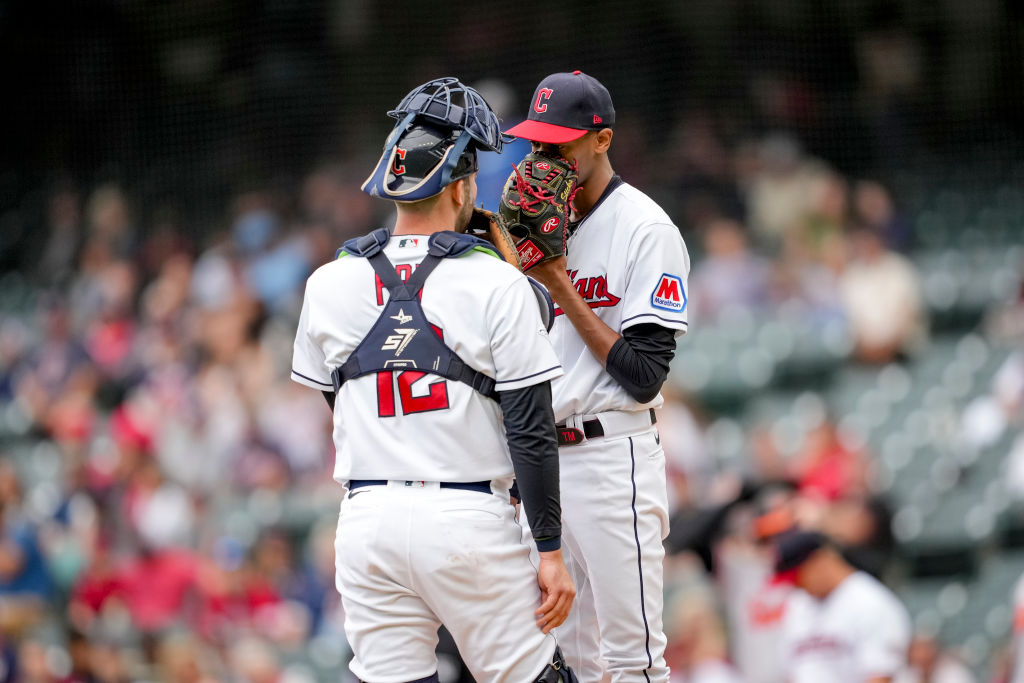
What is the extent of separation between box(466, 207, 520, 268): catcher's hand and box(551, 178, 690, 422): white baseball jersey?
14.7 inches

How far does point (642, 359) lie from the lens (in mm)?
3250

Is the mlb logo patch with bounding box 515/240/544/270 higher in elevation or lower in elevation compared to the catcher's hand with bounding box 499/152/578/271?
lower

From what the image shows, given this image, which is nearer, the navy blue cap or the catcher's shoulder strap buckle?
the catcher's shoulder strap buckle

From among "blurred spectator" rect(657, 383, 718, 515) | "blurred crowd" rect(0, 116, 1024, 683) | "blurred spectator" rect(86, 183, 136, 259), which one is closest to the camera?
"blurred crowd" rect(0, 116, 1024, 683)

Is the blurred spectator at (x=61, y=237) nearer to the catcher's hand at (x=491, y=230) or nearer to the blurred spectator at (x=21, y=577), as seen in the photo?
the blurred spectator at (x=21, y=577)

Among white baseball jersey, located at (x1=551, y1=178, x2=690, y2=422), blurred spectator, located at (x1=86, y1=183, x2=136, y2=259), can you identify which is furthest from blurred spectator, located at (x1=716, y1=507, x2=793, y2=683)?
blurred spectator, located at (x1=86, y1=183, x2=136, y2=259)

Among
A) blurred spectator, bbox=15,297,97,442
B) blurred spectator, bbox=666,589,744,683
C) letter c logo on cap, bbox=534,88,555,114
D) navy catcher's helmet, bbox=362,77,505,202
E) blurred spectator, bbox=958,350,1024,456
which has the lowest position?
blurred spectator, bbox=666,589,744,683

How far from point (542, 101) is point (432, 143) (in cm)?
59

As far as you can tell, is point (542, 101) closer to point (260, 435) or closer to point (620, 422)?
point (620, 422)

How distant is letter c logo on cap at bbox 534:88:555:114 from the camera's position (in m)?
3.33

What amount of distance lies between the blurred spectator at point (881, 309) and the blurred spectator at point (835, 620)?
14.0 ft

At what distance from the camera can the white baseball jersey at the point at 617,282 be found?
3283mm

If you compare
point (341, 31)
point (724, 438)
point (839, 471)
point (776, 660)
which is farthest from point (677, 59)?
point (776, 660)

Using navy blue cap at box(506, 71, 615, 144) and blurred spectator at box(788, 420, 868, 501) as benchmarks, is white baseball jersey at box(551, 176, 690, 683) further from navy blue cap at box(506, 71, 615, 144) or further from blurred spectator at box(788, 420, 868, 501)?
blurred spectator at box(788, 420, 868, 501)
